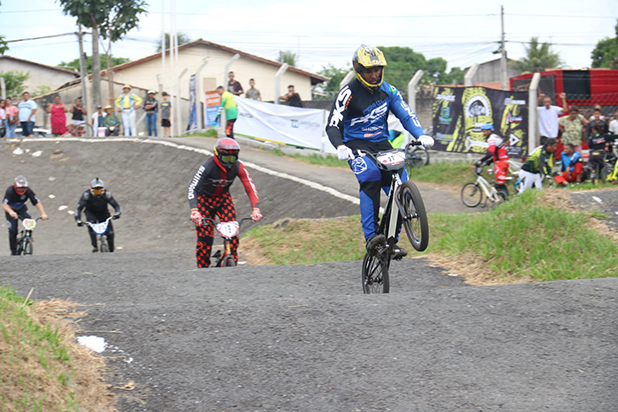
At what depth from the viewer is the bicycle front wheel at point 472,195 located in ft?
52.0

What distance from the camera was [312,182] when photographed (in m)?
17.6

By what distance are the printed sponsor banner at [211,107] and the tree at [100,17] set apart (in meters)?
8.23

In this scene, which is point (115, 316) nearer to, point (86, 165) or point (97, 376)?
point (97, 376)

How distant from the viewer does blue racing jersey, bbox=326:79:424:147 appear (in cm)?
699

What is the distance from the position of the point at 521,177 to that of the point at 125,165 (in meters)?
14.0

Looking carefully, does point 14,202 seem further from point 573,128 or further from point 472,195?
point 573,128

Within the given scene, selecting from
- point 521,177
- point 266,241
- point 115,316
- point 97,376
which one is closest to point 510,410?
point 97,376

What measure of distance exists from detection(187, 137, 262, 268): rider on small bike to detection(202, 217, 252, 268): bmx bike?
64 mm

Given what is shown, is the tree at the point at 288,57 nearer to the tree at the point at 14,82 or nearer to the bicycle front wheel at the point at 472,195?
the tree at the point at 14,82

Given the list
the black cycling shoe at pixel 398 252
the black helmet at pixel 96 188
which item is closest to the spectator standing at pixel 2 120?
the black helmet at pixel 96 188

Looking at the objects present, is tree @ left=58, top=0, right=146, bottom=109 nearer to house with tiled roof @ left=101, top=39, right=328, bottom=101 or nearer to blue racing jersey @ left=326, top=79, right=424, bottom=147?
house with tiled roof @ left=101, top=39, right=328, bottom=101

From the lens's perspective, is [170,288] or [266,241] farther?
[266,241]

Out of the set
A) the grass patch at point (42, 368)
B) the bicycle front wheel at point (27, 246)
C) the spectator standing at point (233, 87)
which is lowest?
the bicycle front wheel at point (27, 246)

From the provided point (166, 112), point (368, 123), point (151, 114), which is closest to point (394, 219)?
point (368, 123)
